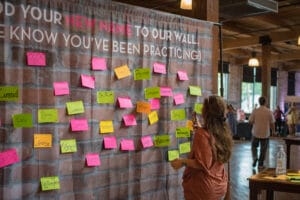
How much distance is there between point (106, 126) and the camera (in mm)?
3170

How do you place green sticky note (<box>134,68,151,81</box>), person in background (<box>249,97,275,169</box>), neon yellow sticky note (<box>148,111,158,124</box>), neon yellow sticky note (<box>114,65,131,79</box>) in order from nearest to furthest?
neon yellow sticky note (<box>114,65,131,79</box>) < green sticky note (<box>134,68,151,81</box>) < neon yellow sticky note (<box>148,111,158,124</box>) < person in background (<box>249,97,275,169</box>)

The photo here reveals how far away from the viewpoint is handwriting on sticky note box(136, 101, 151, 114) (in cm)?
339

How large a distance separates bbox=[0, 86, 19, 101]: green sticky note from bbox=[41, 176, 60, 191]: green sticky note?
571mm

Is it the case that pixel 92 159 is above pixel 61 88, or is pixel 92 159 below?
below

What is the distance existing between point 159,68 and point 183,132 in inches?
24.6

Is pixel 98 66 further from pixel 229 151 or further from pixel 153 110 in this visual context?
pixel 229 151

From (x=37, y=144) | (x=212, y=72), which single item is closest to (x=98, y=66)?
(x=37, y=144)

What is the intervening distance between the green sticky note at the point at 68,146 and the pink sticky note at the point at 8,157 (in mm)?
331

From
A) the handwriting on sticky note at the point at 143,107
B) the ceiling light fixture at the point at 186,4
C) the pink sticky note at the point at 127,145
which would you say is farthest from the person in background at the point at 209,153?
the ceiling light fixture at the point at 186,4

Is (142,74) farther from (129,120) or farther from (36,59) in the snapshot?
(36,59)

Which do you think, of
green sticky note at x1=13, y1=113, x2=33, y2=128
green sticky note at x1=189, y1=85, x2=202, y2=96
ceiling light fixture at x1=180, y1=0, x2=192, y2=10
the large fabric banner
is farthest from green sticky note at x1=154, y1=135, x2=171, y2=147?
ceiling light fixture at x1=180, y1=0, x2=192, y2=10

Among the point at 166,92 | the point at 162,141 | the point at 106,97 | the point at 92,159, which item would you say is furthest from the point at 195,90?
the point at 92,159

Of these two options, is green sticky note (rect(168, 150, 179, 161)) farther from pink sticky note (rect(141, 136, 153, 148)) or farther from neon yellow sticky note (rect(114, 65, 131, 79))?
neon yellow sticky note (rect(114, 65, 131, 79))

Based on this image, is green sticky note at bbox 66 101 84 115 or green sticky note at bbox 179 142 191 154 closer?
green sticky note at bbox 66 101 84 115
